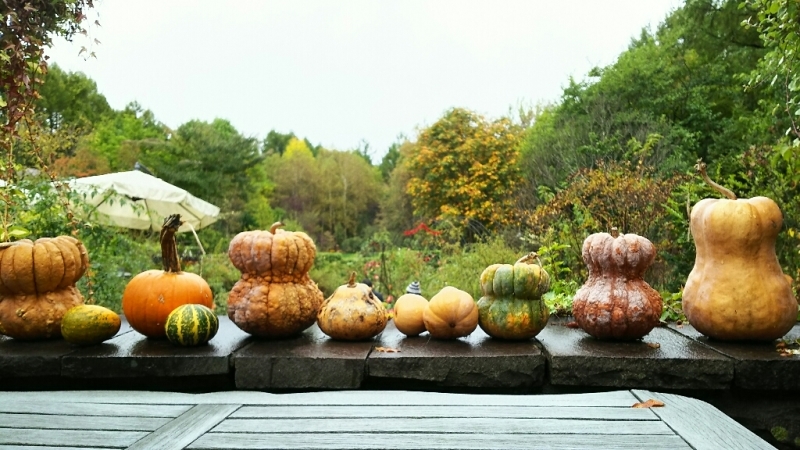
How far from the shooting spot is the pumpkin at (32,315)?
2.54m

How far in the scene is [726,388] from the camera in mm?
2133

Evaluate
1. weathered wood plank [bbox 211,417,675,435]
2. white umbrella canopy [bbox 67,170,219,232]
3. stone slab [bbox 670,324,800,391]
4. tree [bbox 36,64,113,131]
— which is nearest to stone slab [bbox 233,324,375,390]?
weathered wood plank [bbox 211,417,675,435]

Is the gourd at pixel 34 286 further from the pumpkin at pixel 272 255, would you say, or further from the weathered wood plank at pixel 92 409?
the weathered wood plank at pixel 92 409

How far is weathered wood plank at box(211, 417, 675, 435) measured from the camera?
1426 millimetres

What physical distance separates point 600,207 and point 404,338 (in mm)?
4301

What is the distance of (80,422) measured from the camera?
154cm

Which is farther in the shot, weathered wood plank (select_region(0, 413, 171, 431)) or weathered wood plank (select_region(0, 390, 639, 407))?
weathered wood plank (select_region(0, 390, 639, 407))

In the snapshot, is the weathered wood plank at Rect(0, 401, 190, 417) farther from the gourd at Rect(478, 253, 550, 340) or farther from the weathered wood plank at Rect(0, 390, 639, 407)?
the gourd at Rect(478, 253, 550, 340)

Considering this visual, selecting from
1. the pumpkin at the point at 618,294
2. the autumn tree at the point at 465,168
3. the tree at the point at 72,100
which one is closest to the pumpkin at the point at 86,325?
the pumpkin at the point at 618,294

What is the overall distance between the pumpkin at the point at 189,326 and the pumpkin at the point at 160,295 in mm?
164

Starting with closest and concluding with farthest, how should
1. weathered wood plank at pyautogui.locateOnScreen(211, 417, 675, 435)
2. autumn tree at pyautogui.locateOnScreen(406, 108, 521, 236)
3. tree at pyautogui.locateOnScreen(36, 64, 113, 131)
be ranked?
weathered wood plank at pyautogui.locateOnScreen(211, 417, 675, 435)
autumn tree at pyautogui.locateOnScreen(406, 108, 521, 236)
tree at pyautogui.locateOnScreen(36, 64, 113, 131)

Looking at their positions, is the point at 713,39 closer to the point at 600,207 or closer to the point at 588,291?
the point at 600,207

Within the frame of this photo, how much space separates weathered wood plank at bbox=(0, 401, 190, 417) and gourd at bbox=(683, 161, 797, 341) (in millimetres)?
2029

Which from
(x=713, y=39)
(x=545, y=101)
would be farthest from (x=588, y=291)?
(x=545, y=101)
